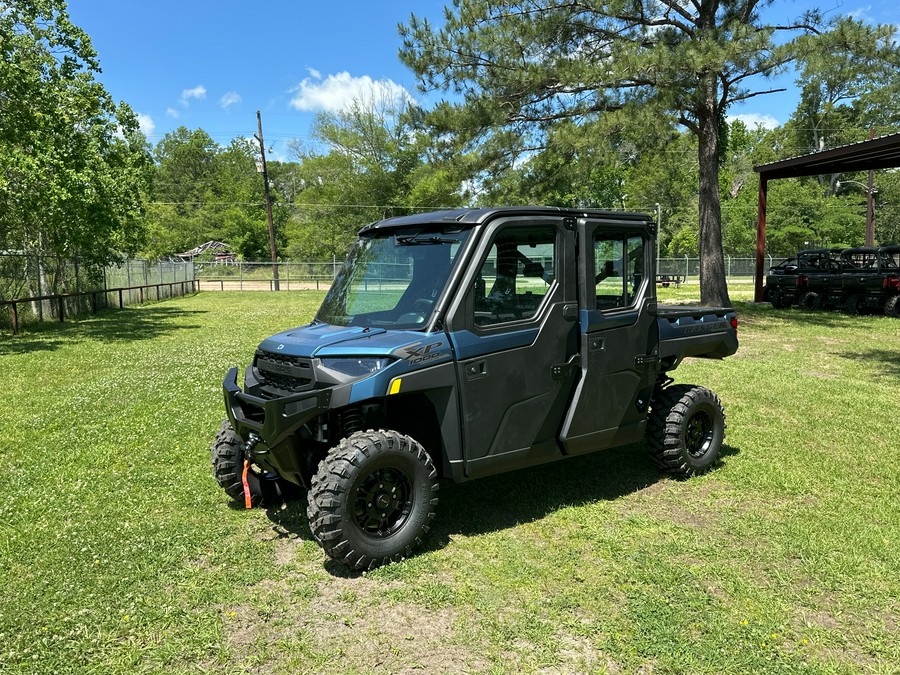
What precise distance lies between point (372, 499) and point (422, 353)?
0.94 meters

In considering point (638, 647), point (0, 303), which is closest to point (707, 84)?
point (638, 647)

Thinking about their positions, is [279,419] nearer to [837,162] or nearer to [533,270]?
[533,270]

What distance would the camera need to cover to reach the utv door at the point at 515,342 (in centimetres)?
422

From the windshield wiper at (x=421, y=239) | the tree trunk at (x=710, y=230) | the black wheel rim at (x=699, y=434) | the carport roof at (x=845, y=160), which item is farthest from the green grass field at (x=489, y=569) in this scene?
the carport roof at (x=845, y=160)

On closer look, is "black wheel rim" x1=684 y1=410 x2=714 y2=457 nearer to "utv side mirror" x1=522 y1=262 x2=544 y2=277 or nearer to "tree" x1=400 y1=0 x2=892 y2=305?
"utv side mirror" x1=522 y1=262 x2=544 y2=277

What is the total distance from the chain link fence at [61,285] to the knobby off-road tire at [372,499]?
666 inches

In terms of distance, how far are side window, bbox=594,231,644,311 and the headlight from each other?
1.81 meters

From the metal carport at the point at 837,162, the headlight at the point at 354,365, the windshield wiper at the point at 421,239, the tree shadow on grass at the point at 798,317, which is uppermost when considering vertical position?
the metal carport at the point at 837,162

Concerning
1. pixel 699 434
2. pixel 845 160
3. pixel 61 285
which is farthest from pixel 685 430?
pixel 61 285

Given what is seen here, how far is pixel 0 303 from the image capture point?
17.0m

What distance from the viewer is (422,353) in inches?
158

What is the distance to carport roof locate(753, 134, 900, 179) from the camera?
1948 centimetres

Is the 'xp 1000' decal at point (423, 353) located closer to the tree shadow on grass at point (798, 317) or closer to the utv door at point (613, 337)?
the utv door at point (613, 337)

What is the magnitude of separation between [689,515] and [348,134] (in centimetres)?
5730
